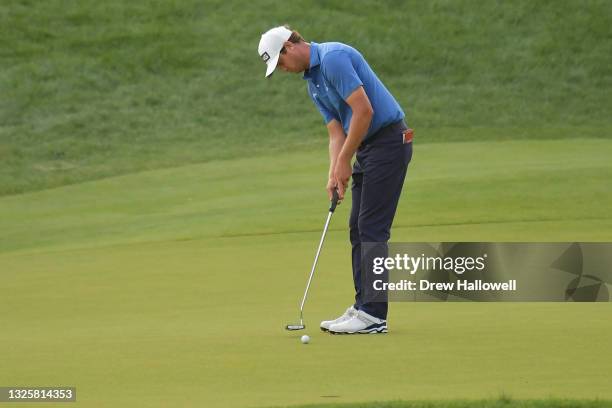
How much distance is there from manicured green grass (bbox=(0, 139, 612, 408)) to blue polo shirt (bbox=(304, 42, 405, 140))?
46.6 inches

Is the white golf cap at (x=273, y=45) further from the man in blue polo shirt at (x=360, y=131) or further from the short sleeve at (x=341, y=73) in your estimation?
the short sleeve at (x=341, y=73)

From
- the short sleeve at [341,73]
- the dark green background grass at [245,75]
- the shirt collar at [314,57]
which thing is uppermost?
the dark green background grass at [245,75]

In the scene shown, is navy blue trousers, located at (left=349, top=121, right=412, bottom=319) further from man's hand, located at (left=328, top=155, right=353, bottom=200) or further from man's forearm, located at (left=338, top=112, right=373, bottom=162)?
man's forearm, located at (left=338, top=112, right=373, bottom=162)

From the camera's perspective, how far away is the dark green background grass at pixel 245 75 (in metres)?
26.2

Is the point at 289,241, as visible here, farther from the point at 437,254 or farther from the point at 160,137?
the point at 160,137

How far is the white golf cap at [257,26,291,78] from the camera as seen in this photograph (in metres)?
6.97

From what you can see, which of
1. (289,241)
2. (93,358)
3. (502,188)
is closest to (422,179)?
(502,188)

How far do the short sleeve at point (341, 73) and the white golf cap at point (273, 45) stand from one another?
273 mm

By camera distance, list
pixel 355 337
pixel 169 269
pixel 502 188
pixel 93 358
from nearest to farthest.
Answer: pixel 93 358, pixel 355 337, pixel 169 269, pixel 502 188

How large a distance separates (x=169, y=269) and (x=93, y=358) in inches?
189

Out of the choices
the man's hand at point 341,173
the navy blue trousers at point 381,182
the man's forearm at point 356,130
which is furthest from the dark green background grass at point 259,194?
the man's forearm at point 356,130

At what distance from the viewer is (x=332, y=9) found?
33.6 meters

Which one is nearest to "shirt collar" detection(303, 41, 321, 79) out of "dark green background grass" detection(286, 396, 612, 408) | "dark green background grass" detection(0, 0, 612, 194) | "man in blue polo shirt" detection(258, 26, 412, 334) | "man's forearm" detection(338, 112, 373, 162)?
"man in blue polo shirt" detection(258, 26, 412, 334)

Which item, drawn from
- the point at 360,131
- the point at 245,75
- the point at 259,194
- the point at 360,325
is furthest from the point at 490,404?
the point at 245,75
